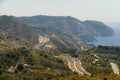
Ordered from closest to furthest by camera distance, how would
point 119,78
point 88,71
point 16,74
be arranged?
point 119,78, point 16,74, point 88,71

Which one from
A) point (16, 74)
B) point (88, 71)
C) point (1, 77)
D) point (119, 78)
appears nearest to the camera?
point (119, 78)

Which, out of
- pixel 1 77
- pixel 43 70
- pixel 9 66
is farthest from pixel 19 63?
pixel 1 77

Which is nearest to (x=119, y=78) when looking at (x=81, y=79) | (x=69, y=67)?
(x=81, y=79)

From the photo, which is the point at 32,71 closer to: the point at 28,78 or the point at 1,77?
the point at 28,78

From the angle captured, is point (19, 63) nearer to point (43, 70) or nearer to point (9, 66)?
point (9, 66)

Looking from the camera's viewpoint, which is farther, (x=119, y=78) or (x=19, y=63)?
(x=19, y=63)

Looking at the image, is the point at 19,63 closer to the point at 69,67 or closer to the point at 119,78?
the point at 69,67

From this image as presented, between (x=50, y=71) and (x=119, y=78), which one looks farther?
(x=50, y=71)

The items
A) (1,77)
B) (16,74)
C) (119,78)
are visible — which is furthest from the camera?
(16,74)
